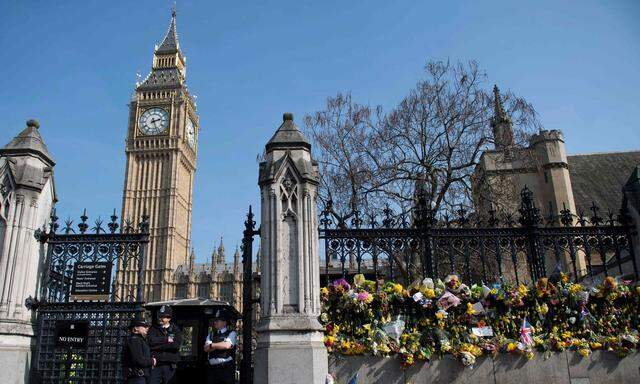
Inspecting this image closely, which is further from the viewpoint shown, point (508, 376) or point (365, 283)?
point (365, 283)

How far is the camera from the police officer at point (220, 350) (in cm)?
732

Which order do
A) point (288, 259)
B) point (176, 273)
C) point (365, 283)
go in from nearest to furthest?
point (288, 259) < point (365, 283) < point (176, 273)

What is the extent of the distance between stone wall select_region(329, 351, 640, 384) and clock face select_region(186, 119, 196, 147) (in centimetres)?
8789

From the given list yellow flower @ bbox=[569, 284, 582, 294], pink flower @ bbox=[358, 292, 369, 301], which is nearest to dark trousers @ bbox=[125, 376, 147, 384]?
pink flower @ bbox=[358, 292, 369, 301]

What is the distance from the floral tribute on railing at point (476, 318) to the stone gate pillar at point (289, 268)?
2.50ft

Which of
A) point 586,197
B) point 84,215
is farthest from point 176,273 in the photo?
point 84,215

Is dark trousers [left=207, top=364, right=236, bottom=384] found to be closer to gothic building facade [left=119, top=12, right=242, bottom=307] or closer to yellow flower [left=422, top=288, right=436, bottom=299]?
yellow flower [left=422, top=288, right=436, bottom=299]

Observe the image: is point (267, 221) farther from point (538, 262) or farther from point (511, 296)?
point (538, 262)

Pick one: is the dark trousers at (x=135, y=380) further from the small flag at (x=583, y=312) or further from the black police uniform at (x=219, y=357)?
the small flag at (x=583, y=312)

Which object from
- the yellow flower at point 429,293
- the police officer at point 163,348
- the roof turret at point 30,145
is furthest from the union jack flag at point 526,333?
the roof turret at point 30,145

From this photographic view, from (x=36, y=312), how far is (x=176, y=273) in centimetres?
Answer: 7953

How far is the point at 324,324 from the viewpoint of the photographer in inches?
311

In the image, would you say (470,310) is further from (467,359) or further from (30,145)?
(30,145)

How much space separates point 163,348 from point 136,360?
2.54 feet
